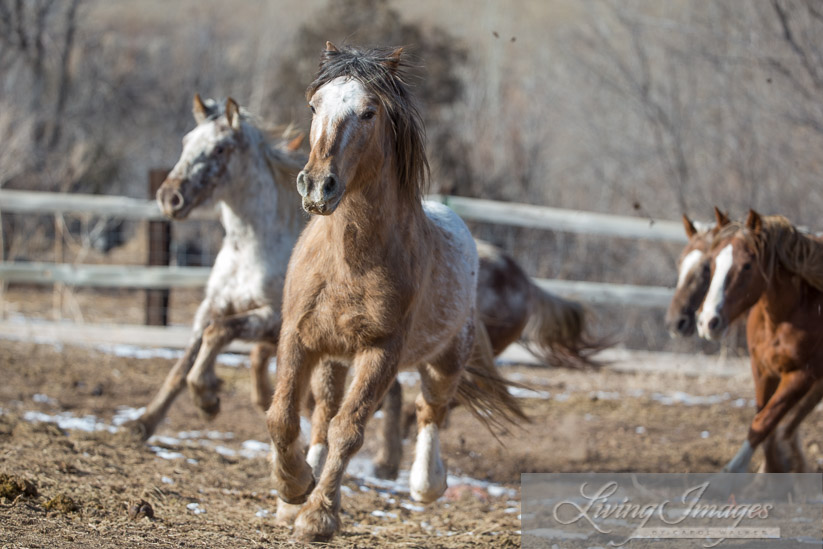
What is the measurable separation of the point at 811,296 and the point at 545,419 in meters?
2.50

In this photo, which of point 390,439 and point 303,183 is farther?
point 390,439

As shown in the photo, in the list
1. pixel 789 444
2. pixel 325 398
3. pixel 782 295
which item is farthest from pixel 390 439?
pixel 782 295

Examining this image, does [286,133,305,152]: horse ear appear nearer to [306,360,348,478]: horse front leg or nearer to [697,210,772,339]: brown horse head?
[306,360,348,478]: horse front leg

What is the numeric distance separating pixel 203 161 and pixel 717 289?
131 inches

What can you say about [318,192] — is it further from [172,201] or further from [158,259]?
[158,259]

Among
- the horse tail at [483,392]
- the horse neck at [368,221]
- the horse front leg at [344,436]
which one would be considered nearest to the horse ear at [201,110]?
the horse tail at [483,392]

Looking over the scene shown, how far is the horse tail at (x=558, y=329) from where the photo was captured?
6809 mm

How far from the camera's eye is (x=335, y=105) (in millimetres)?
3355

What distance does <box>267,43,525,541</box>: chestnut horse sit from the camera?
11.1ft

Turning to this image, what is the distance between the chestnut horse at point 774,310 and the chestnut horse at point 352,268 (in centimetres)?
220

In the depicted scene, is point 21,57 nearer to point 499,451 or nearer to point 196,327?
point 196,327

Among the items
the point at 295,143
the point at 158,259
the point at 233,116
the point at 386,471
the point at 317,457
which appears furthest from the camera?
the point at 158,259

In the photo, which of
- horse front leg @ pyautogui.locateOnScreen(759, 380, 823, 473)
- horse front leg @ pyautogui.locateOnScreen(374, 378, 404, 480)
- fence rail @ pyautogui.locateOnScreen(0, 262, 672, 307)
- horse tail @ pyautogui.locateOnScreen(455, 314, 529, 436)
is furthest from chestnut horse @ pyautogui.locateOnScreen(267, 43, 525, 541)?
fence rail @ pyautogui.locateOnScreen(0, 262, 672, 307)

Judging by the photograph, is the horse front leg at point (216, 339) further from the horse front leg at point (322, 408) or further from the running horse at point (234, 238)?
the horse front leg at point (322, 408)
